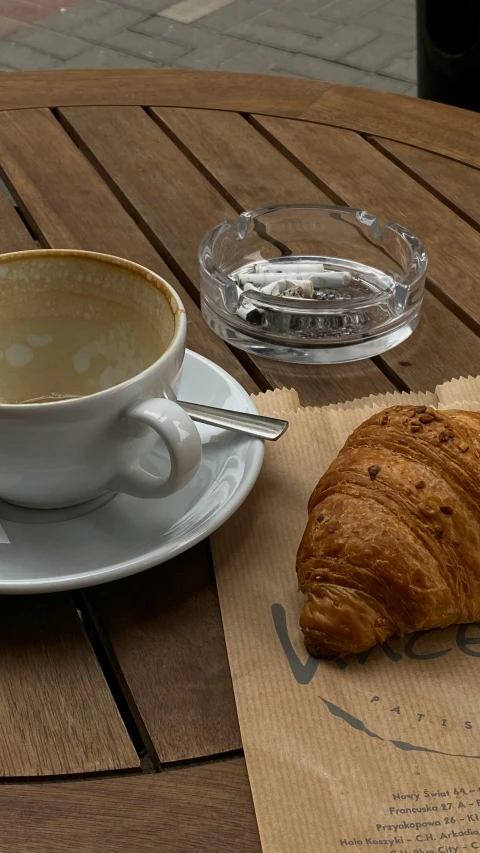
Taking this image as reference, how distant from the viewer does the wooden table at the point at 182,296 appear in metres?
0.53

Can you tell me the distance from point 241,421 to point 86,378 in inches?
4.9

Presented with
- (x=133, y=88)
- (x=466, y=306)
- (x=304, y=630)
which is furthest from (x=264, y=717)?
(x=133, y=88)

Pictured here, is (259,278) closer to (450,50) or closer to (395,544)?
(395,544)

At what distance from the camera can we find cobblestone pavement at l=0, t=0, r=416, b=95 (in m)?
3.11

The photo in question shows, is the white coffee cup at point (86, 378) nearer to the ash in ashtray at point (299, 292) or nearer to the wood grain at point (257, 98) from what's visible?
the ash in ashtray at point (299, 292)

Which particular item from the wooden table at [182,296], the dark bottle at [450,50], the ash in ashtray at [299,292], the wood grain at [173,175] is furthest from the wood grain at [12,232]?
the dark bottle at [450,50]

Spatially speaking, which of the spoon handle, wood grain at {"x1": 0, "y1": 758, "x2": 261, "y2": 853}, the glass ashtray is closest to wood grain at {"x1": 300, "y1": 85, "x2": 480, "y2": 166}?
the glass ashtray

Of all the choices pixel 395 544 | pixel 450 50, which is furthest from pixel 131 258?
pixel 450 50

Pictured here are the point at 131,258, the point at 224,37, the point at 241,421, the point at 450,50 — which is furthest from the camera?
the point at 224,37

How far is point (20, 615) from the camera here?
0.63 metres

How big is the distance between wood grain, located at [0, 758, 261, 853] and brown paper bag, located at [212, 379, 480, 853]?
0.6 inches

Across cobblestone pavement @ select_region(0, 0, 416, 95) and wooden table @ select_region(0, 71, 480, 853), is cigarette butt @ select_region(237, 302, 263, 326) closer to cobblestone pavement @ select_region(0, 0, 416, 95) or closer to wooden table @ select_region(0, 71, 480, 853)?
wooden table @ select_region(0, 71, 480, 853)

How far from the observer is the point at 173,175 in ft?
3.84

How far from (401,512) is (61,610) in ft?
0.75
